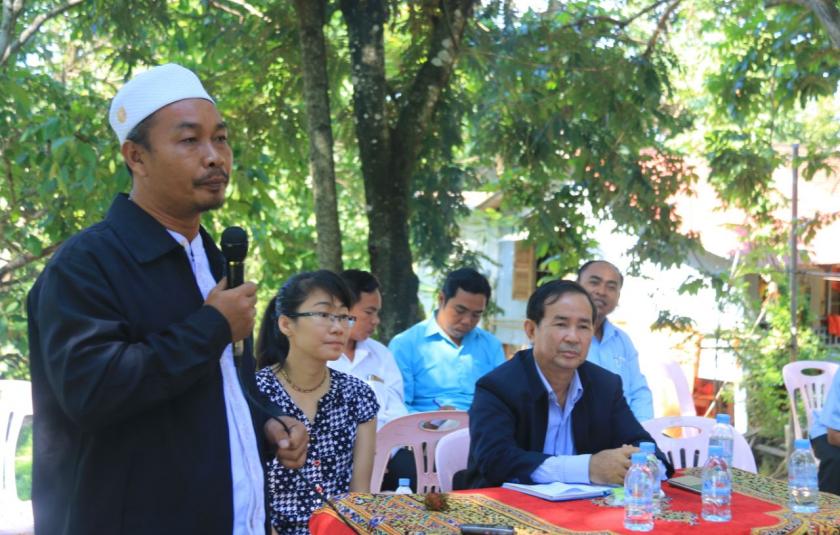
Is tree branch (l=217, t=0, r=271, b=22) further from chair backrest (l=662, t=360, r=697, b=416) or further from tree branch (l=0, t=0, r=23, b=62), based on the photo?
chair backrest (l=662, t=360, r=697, b=416)

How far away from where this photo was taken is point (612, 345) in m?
5.94

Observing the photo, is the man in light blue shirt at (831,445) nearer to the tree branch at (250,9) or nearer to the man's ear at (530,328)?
the man's ear at (530,328)

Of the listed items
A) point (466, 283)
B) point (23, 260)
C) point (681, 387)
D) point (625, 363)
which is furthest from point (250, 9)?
point (681, 387)

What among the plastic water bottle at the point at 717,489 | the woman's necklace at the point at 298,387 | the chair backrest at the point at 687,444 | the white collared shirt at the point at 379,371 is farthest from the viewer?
the white collared shirt at the point at 379,371

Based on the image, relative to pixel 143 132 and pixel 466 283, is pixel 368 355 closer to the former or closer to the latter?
pixel 466 283

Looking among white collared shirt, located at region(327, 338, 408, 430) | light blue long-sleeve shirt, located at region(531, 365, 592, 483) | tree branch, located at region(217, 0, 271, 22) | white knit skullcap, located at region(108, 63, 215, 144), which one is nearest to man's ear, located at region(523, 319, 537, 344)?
light blue long-sleeve shirt, located at region(531, 365, 592, 483)

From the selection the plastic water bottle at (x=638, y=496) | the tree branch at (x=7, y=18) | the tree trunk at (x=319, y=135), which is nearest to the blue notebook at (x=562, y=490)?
the plastic water bottle at (x=638, y=496)

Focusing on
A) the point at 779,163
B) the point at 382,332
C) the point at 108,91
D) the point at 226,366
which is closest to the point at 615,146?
the point at 779,163

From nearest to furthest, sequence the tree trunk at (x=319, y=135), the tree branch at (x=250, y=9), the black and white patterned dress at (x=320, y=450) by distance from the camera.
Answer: the black and white patterned dress at (x=320, y=450)
the tree trunk at (x=319, y=135)
the tree branch at (x=250, y=9)

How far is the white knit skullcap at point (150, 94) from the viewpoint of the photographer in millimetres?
2037

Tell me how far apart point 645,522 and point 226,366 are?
1.41m


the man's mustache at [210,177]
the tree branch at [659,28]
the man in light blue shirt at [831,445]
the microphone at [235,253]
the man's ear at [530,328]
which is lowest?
the man in light blue shirt at [831,445]

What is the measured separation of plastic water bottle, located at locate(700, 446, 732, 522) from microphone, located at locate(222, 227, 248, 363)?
1731mm

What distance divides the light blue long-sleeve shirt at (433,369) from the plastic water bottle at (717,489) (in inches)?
118
